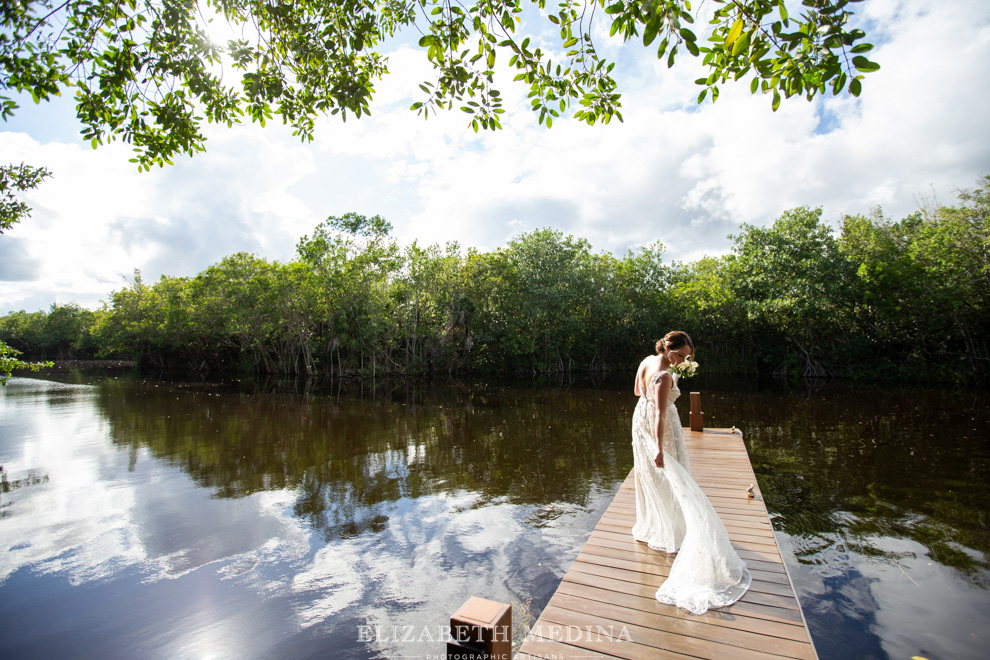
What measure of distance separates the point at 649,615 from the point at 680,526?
3.82ft

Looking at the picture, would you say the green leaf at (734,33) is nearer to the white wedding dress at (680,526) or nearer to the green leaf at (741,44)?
the green leaf at (741,44)

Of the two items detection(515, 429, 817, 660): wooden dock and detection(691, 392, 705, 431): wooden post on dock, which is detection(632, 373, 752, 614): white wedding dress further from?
detection(691, 392, 705, 431): wooden post on dock

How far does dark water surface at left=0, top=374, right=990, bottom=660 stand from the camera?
4.05m

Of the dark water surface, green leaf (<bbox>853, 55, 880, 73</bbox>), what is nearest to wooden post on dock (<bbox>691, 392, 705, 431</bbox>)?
the dark water surface

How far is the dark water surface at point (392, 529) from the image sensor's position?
405 centimetres

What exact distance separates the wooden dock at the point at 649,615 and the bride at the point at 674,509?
0.11m

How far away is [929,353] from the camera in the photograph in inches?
921

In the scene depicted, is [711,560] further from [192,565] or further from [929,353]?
[929,353]

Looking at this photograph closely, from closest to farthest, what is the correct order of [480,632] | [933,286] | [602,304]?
[480,632]
[933,286]
[602,304]

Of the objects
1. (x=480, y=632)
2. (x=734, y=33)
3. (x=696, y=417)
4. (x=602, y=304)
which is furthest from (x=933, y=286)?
(x=480, y=632)

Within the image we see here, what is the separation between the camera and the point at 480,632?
1871 millimetres

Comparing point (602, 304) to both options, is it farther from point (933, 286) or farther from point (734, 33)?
point (734, 33)

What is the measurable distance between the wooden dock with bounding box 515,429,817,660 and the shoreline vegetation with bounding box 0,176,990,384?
78.0 ft

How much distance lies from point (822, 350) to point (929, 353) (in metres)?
4.74
